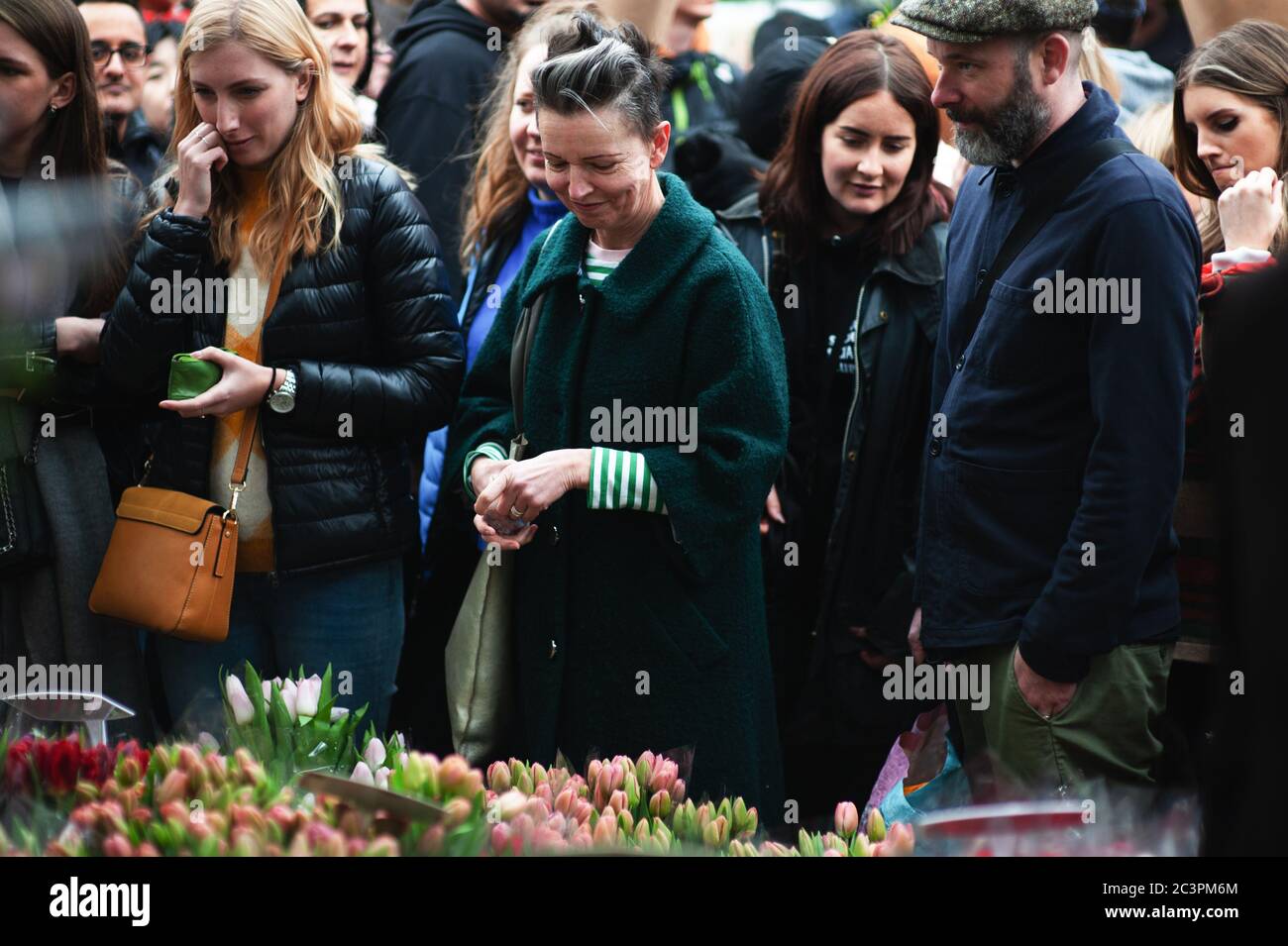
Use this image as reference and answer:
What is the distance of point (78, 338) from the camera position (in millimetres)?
3256

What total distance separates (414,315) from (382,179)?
33cm

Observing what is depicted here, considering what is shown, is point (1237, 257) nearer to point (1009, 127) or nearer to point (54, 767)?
point (1009, 127)

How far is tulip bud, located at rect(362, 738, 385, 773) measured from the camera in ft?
6.61

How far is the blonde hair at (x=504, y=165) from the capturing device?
3691 mm

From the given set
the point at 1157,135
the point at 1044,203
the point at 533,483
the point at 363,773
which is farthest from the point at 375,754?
the point at 1157,135

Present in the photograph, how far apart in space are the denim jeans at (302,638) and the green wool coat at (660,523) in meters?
0.49

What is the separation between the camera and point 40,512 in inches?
128

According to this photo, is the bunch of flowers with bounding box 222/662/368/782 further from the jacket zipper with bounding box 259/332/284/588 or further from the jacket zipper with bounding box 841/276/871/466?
the jacket zipper with bounding box 841/276/871/466

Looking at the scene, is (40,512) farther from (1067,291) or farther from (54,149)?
(1067,291)

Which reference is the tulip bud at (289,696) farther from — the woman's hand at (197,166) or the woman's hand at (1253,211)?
the woman's hand at (1253,211)

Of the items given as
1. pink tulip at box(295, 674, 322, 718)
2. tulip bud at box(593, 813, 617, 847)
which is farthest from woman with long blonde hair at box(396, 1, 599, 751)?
tulip bud at box(593, 813, 617, 847)

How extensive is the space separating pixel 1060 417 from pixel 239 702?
1.52 meters

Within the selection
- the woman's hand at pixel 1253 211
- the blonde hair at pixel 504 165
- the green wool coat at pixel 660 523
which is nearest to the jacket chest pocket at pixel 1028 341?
the green wool coat at pixel 660 523
